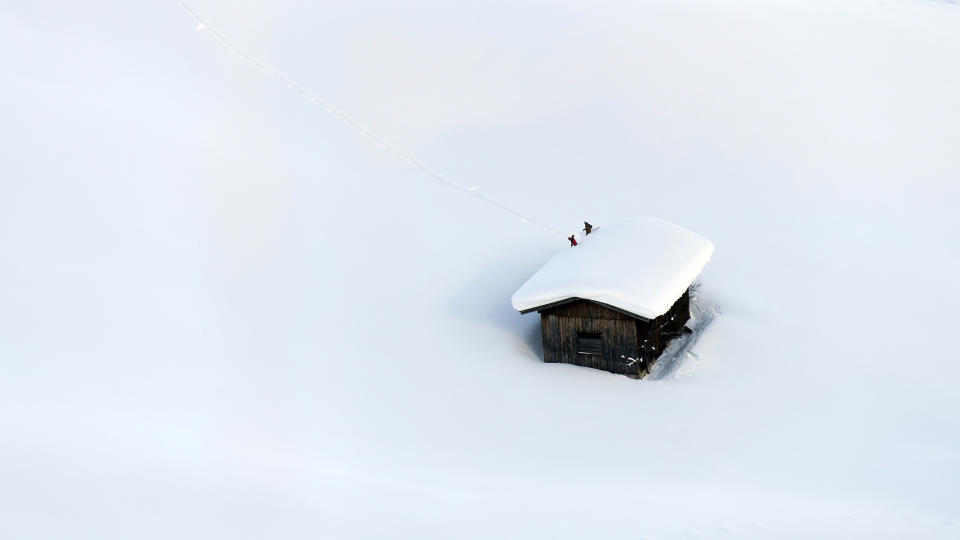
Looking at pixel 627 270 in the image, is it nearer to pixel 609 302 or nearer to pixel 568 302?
pixel 609 302

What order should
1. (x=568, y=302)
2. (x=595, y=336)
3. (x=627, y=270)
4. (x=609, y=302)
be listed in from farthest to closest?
(x=627, y=270) < (x=595, y=336) < (x=568, y=302) < (x=609, y=302)

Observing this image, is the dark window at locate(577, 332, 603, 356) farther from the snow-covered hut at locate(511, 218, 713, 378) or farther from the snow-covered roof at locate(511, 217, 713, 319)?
the snow-covered roof at locate(511, 217, 713, 319)

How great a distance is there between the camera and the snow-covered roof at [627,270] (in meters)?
17.0

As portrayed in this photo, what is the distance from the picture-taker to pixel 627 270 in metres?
17.8

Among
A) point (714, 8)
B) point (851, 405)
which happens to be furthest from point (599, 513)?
point (714, 8)

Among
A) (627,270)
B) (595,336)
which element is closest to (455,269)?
(595,336)

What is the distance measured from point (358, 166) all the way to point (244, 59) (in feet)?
24.4

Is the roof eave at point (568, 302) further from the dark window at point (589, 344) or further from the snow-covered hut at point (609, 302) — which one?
the dark window at point (589, 344)

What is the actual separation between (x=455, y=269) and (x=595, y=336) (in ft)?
13.3

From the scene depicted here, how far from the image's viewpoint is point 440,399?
16062 millimetres

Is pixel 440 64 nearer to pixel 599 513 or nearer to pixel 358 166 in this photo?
pixel 358 166

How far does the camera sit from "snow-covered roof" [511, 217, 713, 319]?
17016 mm

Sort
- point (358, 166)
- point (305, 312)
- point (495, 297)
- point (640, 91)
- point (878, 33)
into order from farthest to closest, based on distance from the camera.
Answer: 1. point (878, 33)
2. point (640, 91)
3. point (358, 166)
4. point (495, 297)
5. point (305, 312)

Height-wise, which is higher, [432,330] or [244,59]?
[244,59]
